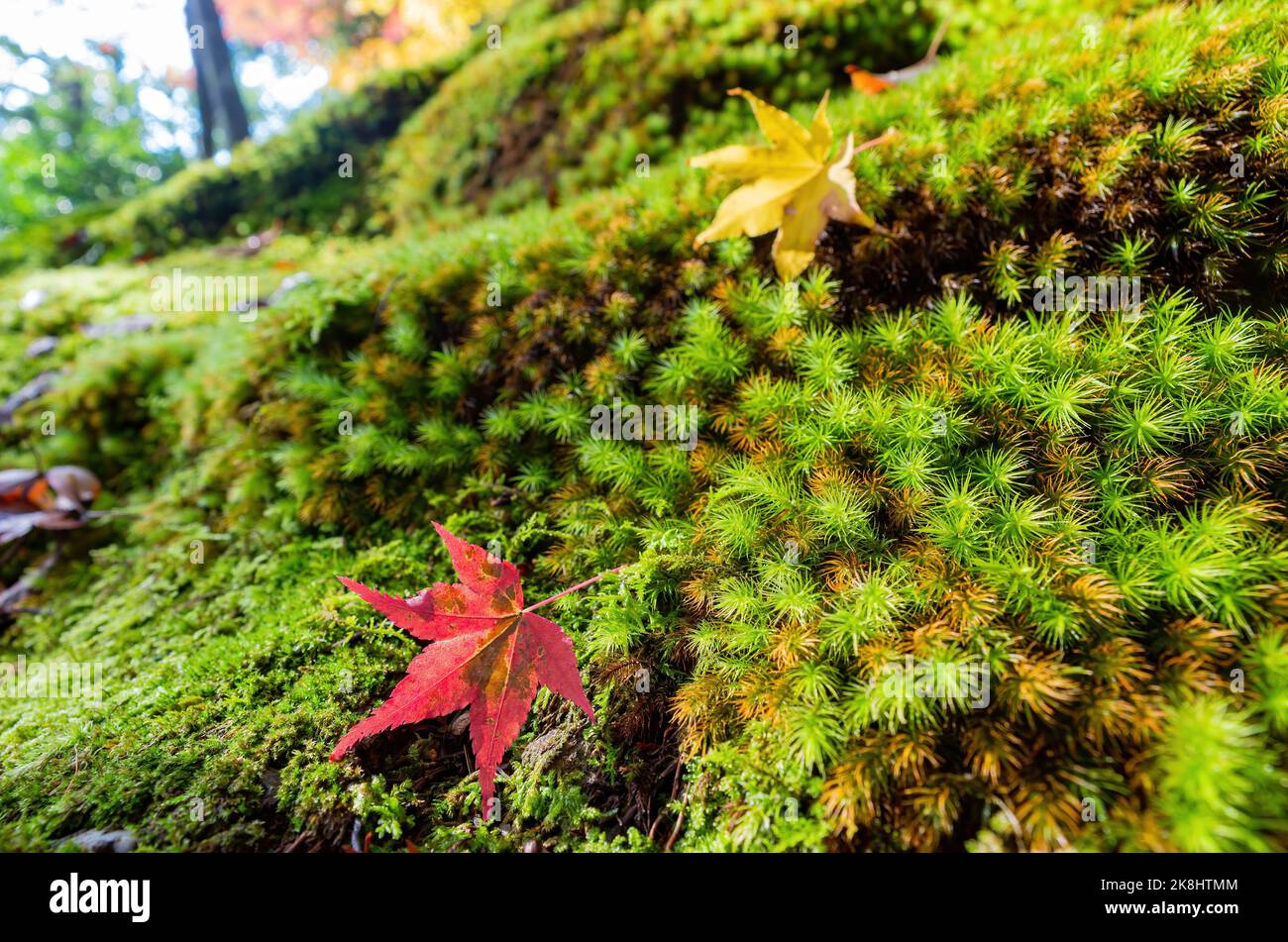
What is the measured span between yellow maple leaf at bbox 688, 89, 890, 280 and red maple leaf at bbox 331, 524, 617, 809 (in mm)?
1290

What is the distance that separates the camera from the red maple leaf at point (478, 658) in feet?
4.66

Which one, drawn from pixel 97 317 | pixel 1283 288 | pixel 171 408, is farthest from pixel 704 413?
pixel 97 317

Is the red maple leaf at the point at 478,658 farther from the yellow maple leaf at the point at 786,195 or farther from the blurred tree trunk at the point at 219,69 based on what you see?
the blurred tree trunk at the point at 219,69

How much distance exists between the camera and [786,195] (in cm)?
207

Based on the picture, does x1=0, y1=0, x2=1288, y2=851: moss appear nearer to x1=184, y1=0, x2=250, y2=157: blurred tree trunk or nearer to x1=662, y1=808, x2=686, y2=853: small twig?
x1=662, y1=808, x2=686, y2=853: small twig

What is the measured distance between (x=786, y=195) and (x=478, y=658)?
1732 millimetres

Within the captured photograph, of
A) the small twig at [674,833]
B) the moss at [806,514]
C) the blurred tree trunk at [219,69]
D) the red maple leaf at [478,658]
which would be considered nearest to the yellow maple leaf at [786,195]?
the moss at [806,514]

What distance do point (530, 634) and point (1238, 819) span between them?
1.36m

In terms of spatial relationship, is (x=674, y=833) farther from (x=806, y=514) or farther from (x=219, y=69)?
(x=219, y=69)

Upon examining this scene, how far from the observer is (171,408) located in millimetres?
3418

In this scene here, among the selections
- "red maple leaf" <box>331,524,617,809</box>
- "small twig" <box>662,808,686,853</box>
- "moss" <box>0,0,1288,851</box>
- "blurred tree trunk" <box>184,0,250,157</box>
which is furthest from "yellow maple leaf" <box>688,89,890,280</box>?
"blurred tree trunk" <box>184,0,250,157</box>

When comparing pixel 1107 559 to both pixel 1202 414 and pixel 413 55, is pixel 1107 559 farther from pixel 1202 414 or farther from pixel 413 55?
pixel 413 55

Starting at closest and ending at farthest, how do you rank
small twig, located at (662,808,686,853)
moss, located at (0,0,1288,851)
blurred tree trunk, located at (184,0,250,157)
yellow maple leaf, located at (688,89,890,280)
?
moss, located at (0,0,1288,851) < small twig, located at (662,808,686,853) < yellow maple leaf, located at (688,89,890,280) < blurred tree trunk, located at (184,0,250,157)

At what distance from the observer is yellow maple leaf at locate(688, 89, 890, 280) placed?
205 centimetres
